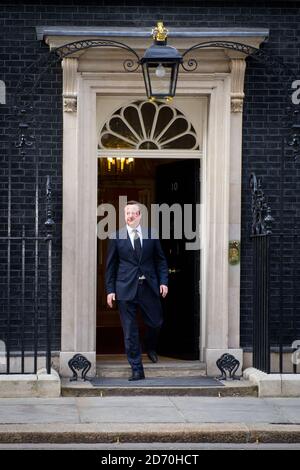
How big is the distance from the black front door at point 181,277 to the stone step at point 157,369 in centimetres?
50

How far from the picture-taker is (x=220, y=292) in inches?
543

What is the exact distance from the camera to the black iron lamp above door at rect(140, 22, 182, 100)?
480 inches

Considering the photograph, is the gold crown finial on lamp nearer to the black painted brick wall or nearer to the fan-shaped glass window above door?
the black painted brick wall

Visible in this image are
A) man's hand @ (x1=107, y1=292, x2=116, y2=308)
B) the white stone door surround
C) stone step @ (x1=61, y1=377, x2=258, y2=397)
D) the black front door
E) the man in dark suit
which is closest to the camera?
stone step @ (x1=61, y1=377, x2=258, y2=397)

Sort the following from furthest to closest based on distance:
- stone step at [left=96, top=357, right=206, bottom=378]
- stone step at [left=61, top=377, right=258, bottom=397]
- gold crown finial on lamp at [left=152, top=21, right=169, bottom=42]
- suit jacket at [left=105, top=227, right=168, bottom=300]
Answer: stone step at [left=96, top=357, right=206, bottom=378]
suit jacket at [left=105, top=227, right=168, bottom=300]
stone step at [left=61, top=377, right=258, bottom=397]
gold crown finial on lamp at [left=152, top=21, right=169, bottom=42]

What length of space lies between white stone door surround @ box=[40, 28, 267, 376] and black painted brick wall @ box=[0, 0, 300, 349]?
0.47ft

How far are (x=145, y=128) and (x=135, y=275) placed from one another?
1.97 meters

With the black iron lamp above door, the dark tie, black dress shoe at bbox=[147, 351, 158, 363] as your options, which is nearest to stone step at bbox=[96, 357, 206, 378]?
black dress shoe at bbox=[147, 351, 158, 363]

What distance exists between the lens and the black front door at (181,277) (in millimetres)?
14477

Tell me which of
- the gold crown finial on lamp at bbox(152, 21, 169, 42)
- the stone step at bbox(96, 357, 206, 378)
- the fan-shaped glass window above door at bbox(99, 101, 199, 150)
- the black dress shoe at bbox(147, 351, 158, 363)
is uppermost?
the gold crown finial on lamp at bbox(152, 21, 169, 42)

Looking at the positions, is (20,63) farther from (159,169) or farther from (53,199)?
(159,169)
